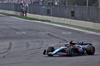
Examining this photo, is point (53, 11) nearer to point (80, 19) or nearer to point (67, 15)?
point (67, 15)

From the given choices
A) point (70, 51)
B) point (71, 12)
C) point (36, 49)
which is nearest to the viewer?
point (70, 51)

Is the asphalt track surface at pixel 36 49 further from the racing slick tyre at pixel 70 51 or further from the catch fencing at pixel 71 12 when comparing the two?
the catch fencing at pixel 71 12

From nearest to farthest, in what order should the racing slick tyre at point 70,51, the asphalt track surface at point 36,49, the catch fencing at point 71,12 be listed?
the asphalt track surface at point 36,49
the racing slick tyre at point 70,51
the catch fencing at point 71,12

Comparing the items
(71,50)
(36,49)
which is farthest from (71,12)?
(71,50)

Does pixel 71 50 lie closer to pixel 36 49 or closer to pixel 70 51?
pixel 70 51

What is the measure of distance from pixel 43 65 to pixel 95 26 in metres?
17.9

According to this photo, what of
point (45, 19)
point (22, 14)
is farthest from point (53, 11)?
point (22, 14)

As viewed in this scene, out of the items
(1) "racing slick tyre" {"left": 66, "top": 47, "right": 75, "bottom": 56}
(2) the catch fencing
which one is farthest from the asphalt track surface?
(2) the catch fencing

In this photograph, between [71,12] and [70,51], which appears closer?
[70,51]

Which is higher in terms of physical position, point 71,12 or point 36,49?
point 71,12

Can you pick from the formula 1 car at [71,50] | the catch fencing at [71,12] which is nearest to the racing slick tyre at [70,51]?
the formula 1 car at [71,50]

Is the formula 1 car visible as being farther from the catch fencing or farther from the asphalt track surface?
the catch fencing

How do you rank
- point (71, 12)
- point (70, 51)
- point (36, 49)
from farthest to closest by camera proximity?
point (71, 12) → point (36, 49) → point (70, 51)

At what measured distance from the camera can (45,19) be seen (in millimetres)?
36875
